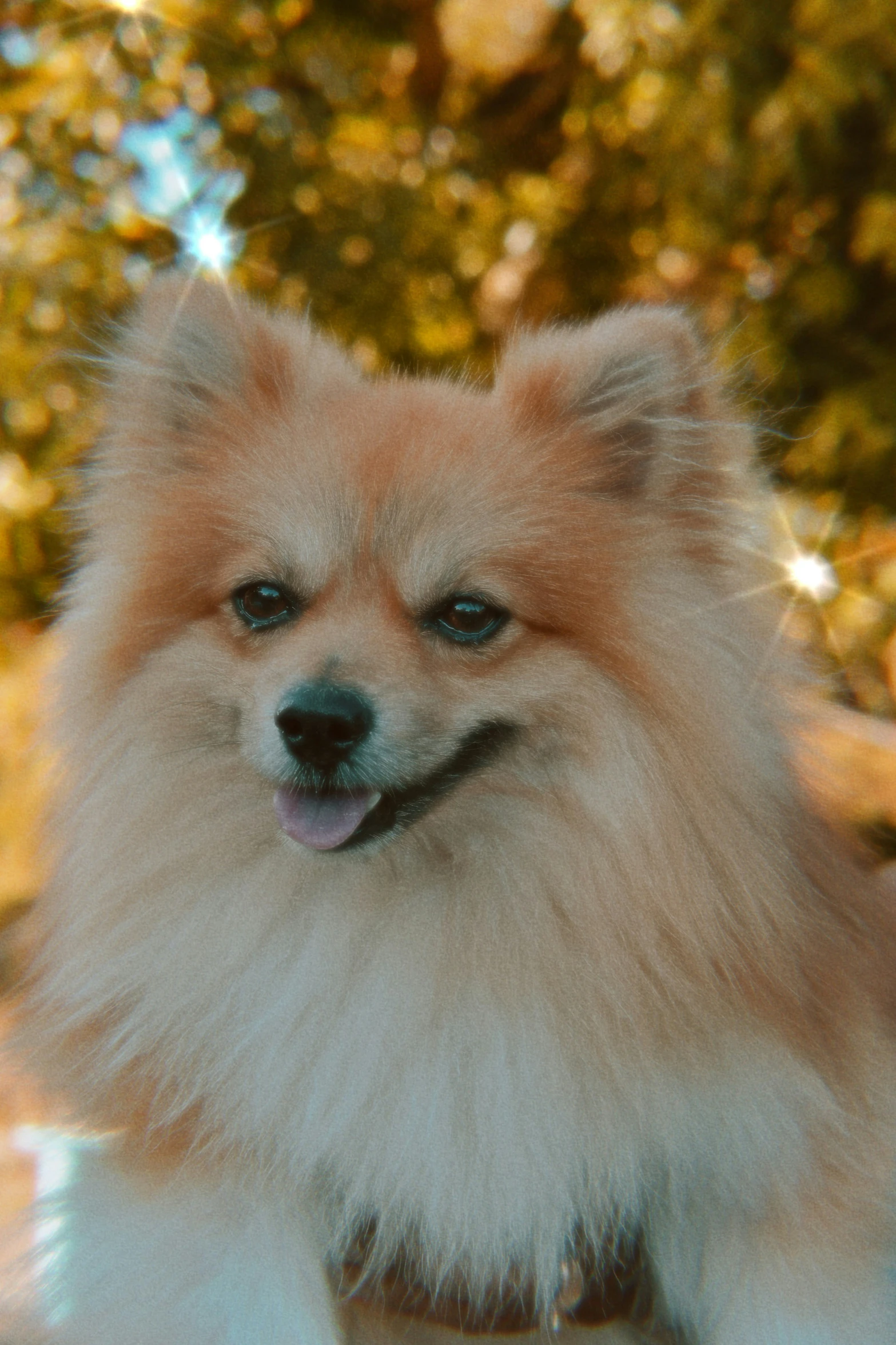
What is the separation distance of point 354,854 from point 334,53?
366 centimetres

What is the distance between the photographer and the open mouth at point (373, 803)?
5.60ft

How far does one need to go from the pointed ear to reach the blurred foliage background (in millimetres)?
761

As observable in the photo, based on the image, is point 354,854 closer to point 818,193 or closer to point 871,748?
point 871,748

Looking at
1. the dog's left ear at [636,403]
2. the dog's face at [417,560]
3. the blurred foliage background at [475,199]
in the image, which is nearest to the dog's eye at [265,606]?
the dog's face at [417,560]

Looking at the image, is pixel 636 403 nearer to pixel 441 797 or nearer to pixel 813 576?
pixel 441 797

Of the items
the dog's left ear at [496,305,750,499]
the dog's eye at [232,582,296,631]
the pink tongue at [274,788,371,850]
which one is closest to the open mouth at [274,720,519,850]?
the pink tongue at [274,788,371,850]

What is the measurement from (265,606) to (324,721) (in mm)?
297

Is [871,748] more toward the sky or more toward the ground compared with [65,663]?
more toward the ground

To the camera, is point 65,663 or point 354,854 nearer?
point 354,854

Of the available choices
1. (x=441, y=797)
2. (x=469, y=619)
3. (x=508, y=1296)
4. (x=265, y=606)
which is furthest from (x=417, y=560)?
(x=508, y=1296)

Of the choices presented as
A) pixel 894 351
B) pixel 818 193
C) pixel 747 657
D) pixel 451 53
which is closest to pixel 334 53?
pixel 451 53

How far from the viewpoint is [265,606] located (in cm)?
183

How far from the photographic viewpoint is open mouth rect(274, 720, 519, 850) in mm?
1706

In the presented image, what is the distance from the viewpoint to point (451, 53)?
456 cm
